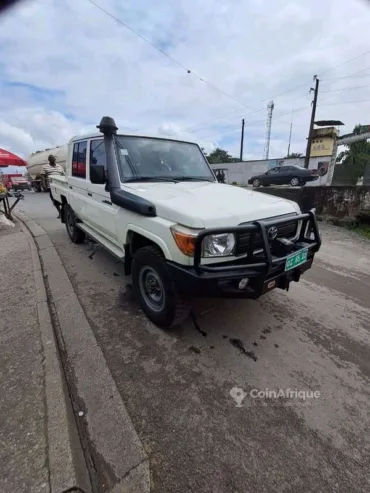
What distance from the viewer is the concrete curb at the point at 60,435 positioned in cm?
144

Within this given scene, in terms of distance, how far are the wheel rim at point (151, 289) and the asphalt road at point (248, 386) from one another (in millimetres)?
243

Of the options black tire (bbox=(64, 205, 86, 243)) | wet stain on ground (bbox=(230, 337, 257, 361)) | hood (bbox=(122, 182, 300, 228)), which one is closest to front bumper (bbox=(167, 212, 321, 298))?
hood (bbox=(122, 182, 300, 228))

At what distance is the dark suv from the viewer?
1950cm

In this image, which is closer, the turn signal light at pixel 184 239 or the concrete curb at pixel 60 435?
the concrete curb at pixel 60 435

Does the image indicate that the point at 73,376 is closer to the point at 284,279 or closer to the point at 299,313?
the point at 284,279

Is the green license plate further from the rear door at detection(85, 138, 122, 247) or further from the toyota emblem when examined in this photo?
the rear door at detection(85, 138, 122, 247)

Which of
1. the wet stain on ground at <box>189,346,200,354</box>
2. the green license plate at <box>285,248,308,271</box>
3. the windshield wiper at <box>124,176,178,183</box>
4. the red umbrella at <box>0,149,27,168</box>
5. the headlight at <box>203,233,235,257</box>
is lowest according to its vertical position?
the wet stain on ground at <box>189,346,200,354</box>

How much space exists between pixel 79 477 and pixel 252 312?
7.39 feet

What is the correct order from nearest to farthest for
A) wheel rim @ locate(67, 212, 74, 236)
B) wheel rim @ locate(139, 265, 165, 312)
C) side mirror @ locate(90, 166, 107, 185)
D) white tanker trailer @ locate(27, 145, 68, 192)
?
wheel rim @ locate(139, 265, 165, 312)
side mirror @ locate(90, 166, 107, 185)
wheel rim @ locate(67, 212, 74, 236)
white tanker trailer @ locate(27, 145, 68, 192)

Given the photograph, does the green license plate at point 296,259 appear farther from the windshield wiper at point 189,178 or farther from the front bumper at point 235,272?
the windshield wiper at point 189,178

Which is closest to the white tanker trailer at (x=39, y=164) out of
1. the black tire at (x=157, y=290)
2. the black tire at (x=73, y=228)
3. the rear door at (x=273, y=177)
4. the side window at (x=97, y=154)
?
the black tire at (x=73, y=228)

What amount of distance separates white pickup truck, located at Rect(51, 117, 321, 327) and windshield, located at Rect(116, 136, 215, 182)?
1 cm

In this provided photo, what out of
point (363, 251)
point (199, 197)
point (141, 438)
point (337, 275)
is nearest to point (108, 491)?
point (141, 438)

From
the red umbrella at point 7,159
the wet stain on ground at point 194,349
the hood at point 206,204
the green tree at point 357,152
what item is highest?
the green tree at point 357,152
